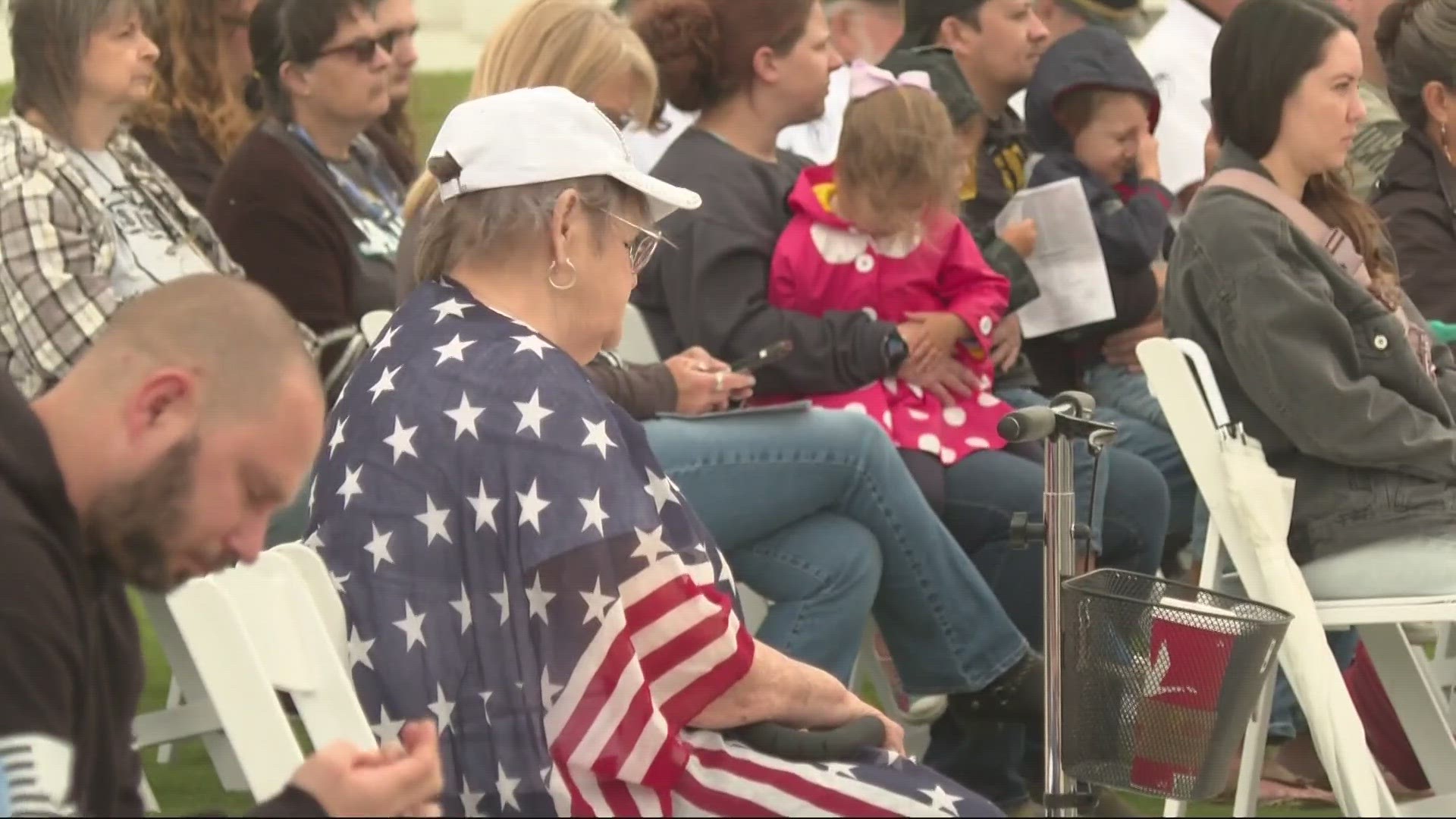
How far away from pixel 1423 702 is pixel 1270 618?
954mm

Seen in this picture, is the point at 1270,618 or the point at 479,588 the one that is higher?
the point at 479,588

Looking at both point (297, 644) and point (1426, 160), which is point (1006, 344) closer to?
point (1426, 160)

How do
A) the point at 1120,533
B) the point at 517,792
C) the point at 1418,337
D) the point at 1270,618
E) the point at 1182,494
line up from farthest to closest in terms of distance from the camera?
the point at 1182,494
the point at 1120,533
the point at 1418,337
the point at 1270,618
the point at 517,792

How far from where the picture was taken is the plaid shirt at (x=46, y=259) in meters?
3.96

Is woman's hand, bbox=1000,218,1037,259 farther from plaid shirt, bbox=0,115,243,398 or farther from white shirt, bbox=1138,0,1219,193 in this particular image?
A: plaid shirt, bbox=0,115,243,398

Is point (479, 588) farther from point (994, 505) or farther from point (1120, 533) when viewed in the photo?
point (1120, 533)

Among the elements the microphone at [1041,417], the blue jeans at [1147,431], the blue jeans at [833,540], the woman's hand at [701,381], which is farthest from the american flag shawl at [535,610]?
the blue jeans at [1147,431]

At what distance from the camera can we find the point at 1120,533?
4555mm

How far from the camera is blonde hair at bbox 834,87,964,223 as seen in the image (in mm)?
4250

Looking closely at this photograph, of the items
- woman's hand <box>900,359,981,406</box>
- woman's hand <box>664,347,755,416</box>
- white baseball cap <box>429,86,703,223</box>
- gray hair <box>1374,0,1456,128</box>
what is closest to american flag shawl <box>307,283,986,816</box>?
white baseball cap <box>429,86,703,223</box>

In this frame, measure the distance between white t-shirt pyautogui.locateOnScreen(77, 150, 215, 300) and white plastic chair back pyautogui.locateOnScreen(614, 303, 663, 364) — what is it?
2.78ft

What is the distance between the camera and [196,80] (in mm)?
4992

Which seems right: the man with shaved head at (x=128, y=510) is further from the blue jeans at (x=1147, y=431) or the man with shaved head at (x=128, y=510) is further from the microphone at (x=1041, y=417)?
the blue jeans at (x=1147, y=431)

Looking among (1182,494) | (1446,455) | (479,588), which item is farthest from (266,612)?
(1182,494)
